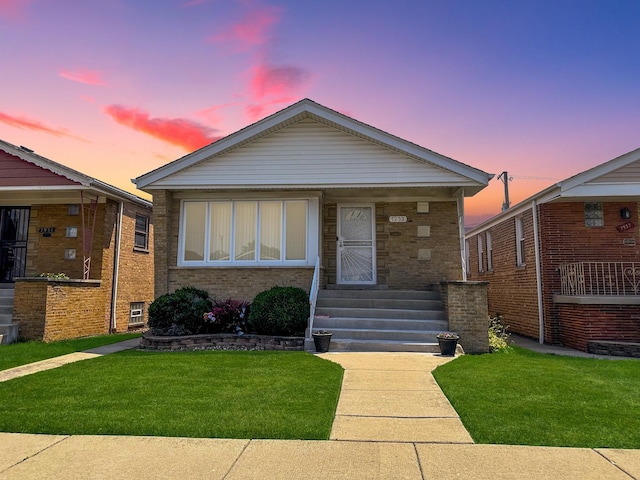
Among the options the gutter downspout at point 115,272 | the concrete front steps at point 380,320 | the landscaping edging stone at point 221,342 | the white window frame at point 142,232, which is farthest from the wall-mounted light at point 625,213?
the white window frame at point 142,232

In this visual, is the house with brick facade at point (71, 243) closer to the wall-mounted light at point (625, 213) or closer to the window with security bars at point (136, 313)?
the window with security bars at point (136, 313)

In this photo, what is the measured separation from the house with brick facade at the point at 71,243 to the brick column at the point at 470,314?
10182mm

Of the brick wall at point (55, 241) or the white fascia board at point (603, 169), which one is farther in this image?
the brick wall at point (55, 241)

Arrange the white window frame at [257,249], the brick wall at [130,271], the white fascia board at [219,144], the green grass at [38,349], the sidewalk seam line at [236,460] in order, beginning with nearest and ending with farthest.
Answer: the sidewalk seam line at [236,460]
the green grass at [38,349]
the white fascia board at [219,144]
the white window frame at [257,249]
the brick wall at [130,271]

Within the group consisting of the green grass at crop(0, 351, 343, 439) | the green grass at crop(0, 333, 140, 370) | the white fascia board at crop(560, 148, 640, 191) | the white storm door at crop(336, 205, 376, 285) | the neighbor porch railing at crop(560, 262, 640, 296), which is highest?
the white fascia board at crop(560, 148, 640, 191)

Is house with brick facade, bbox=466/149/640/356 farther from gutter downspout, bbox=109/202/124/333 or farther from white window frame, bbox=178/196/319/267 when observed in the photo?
gutter downspout, bbox=109/202/124/333

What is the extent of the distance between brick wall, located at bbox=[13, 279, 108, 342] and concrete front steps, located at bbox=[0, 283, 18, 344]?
0.56 feet

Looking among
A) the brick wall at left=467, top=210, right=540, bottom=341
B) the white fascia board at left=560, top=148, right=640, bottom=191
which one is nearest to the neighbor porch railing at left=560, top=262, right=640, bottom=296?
the brick wall at left=467, top=210, right=540, bottom=341

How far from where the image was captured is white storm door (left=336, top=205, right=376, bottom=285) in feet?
41.1

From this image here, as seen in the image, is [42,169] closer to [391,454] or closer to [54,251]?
[54,251]

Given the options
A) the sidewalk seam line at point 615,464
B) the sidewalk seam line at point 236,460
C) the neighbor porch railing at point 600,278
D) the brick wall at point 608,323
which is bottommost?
the sidewalk seam line at point 615,464

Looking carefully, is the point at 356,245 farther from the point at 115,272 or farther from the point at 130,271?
the point at 130,271

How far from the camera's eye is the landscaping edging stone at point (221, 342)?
362 inches

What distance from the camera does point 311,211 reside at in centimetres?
1192
